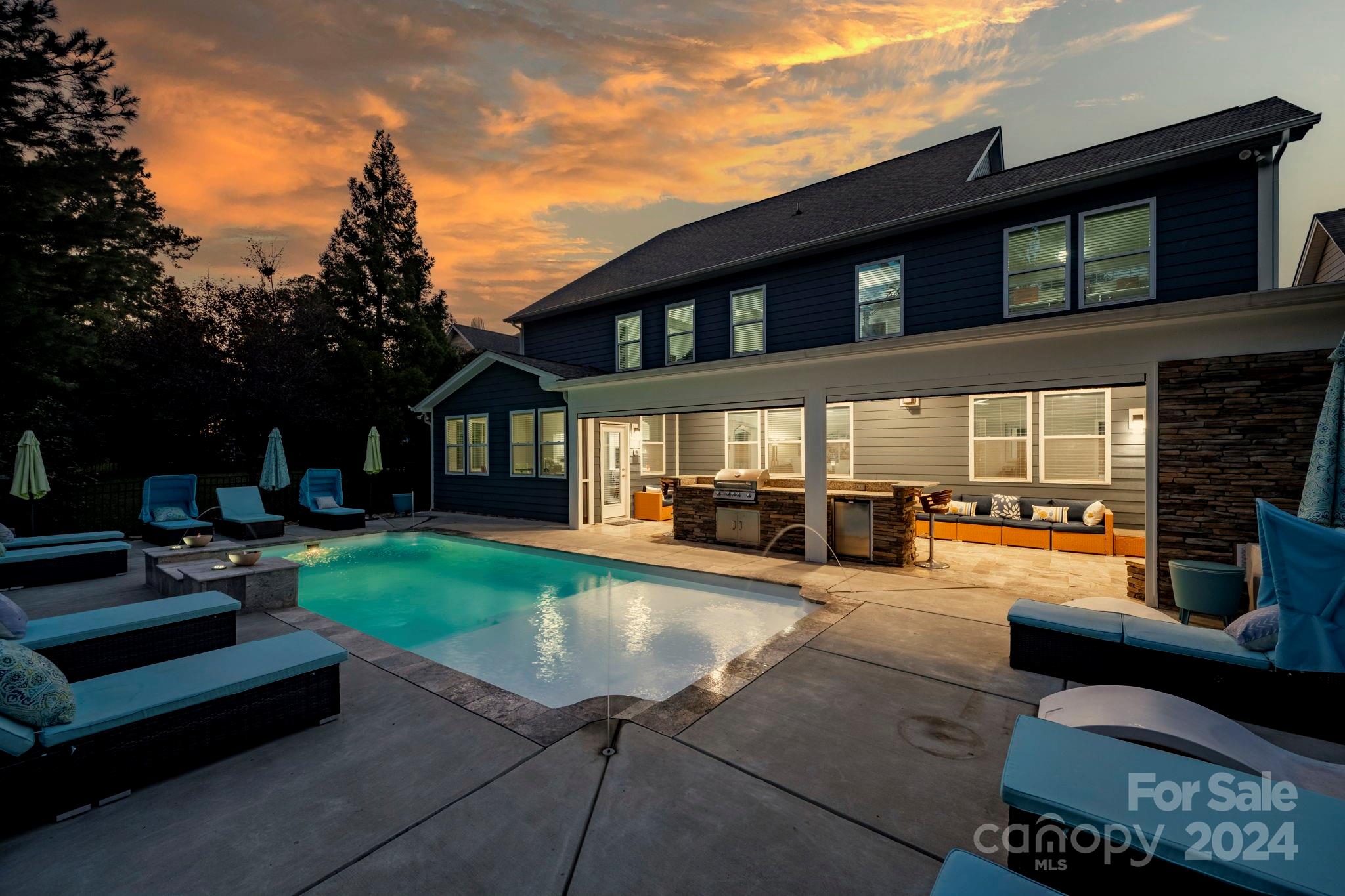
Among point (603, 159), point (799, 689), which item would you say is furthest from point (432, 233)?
Answer: point (799, 689)

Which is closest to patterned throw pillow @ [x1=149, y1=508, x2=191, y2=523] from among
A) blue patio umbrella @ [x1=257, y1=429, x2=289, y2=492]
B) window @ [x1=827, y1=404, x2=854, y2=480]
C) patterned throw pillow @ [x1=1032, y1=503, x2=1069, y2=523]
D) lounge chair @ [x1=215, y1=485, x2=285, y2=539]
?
lounge chair @ [x1=215, y1=485, x2=285, y2=539]

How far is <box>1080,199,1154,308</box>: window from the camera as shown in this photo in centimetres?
749

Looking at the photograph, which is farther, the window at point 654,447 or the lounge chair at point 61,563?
the window at point 654,447

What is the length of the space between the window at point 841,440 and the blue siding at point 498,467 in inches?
252

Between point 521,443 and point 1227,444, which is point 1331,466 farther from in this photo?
point 521,443

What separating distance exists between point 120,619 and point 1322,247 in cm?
2183

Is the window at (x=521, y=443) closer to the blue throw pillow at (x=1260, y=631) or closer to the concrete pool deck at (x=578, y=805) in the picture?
the concrete pool deck at (x=578, y=805)

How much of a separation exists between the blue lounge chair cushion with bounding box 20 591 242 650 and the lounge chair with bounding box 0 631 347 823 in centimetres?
110

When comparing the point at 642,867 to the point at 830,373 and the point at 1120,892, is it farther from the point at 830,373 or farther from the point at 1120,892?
the point at 830,373

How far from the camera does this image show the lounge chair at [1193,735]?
7.83ft

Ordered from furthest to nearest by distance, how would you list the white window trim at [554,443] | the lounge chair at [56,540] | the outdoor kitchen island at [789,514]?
the white window trim at [554,443], the outdoor kitchen island at [789,514], the lounge chair at [56,540]

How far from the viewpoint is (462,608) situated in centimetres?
696

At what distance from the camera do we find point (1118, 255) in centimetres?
760

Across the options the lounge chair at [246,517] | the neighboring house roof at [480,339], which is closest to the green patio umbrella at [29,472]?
the lounge chair at [246,517]
